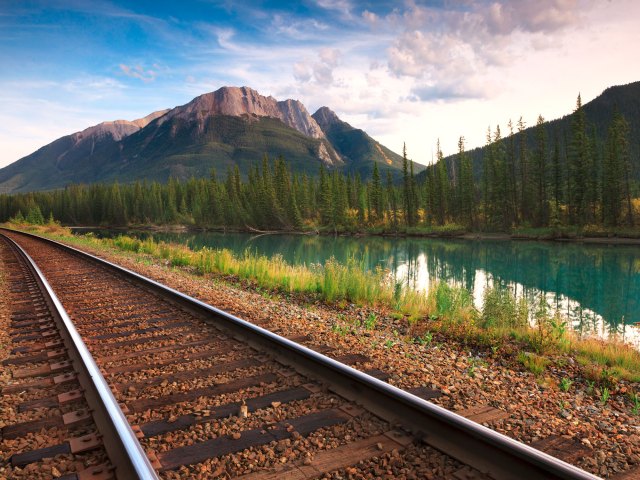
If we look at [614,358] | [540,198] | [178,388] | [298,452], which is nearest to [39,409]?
[178,388]

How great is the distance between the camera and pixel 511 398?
13.6ft

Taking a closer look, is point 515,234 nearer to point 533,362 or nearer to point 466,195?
point 466,195

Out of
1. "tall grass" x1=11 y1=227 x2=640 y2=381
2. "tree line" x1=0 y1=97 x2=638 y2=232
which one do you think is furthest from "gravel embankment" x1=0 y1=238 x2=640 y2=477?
"tree line" x1=0 y1=97 x2=638 y2=232

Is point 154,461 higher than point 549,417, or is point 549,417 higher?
point 154,461

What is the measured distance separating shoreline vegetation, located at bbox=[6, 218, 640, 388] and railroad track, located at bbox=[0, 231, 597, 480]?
2.95m

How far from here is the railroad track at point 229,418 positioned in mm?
2705

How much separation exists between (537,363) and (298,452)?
4.60 meters

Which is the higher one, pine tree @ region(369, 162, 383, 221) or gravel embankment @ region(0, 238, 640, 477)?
pine tree @ region(369, 162, 383, 221)

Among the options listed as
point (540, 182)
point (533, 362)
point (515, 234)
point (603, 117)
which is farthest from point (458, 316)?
point (603, 117)

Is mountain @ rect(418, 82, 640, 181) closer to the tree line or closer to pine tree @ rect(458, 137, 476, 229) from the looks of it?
the tree line

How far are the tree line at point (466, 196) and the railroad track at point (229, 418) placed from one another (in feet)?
210

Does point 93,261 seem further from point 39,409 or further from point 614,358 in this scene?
point 614,358

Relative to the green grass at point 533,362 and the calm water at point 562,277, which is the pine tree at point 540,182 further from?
the green grass at point 533,362

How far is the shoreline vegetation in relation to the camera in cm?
685
